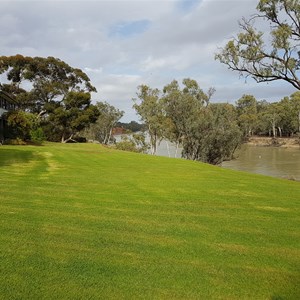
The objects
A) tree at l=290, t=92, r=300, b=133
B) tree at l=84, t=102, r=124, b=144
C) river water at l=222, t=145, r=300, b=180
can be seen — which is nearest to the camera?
river water at l=222, t=145, r=300, b=180

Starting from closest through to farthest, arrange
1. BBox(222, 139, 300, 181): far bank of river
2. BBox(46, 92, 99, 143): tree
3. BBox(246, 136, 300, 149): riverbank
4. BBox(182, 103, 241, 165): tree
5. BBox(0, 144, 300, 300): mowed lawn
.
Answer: BBox(0, 144, 300, 300): mowed lawn, BBox(222, 139, 300, 181): far bank of river, BBox(182, 103, 241, 165): tree, BBox(46, 92, 99, 143): tree, BBox(246, 136, 300, 149): riverbank

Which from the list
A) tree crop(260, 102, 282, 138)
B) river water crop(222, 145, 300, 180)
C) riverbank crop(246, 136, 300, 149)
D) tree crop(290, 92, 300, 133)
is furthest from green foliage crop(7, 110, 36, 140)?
tree crop(260, 102, 282, 138)

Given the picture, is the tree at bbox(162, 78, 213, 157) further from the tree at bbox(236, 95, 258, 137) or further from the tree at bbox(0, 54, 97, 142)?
the tree at bbox(236, 95, 258, 137)

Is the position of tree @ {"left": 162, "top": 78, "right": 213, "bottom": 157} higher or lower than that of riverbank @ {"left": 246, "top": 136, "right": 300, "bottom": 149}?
higher

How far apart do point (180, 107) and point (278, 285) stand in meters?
39.1

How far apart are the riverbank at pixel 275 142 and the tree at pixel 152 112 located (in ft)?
166

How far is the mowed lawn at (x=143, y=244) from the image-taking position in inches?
181

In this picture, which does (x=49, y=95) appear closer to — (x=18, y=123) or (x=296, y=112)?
(x=18, y=123)

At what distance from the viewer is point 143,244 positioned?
20.2 ft

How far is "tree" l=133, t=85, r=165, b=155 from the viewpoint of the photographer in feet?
151

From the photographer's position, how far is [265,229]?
7.55 m

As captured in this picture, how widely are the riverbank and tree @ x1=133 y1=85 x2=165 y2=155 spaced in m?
50.5

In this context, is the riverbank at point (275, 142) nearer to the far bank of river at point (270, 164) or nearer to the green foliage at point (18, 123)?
the far bank of river at point (270, 164)

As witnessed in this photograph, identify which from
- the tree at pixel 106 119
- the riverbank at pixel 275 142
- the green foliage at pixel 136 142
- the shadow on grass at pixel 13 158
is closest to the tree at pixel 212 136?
the green foliage at pixel 136 142
